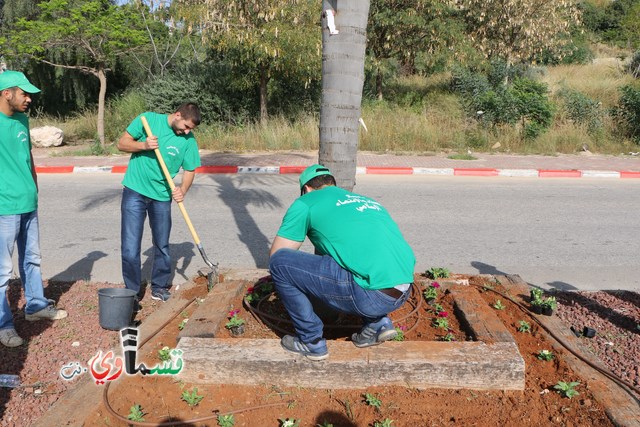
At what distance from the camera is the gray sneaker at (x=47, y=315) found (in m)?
4.61

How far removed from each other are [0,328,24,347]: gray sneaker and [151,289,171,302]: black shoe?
3.92 ft

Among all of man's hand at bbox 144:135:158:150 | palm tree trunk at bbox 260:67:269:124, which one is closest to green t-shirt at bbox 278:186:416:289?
man's hand at bbox 144:135:158:150

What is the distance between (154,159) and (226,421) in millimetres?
2615

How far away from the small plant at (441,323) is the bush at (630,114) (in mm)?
16323

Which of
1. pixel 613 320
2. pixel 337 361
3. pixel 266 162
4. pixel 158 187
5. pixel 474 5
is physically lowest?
pixel 266 162

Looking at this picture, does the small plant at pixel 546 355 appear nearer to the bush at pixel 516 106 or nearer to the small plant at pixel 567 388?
the small plant at pixel 567 388

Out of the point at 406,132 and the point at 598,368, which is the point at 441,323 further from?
the point at 406,132

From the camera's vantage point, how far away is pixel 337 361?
325cm

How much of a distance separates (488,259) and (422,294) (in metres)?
2.34

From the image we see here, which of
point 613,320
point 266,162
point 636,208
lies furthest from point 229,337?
point 266,162

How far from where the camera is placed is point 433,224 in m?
8.35

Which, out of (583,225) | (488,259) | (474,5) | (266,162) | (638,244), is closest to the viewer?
(488,259)

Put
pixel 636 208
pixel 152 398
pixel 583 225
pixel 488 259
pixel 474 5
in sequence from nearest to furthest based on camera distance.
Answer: pixel 152 398
pixel 488 259
pixel 583 225
pixel 636 208
pixel 474 5

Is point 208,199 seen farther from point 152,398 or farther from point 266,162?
point 152,398
